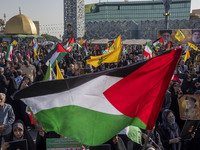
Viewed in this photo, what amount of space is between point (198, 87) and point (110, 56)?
103 inches

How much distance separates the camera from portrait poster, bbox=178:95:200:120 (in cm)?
417

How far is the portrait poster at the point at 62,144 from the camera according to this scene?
2871 mm

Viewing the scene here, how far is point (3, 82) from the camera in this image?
685 centimetres

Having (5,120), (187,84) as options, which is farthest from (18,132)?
(187,84)

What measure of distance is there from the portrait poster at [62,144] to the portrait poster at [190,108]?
79.5 inches

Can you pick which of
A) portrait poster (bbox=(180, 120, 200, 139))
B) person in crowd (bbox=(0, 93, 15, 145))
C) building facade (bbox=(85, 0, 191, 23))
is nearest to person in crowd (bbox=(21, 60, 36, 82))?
person in crowd (bbox=(0, 93, 15, 145))

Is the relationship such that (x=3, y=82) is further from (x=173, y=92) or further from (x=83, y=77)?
(x=83, y=77)

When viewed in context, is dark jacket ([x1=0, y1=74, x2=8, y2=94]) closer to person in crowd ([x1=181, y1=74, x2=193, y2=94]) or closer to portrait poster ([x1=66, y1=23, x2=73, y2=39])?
person in crowd ([x1=181, y1=74, x2=193, y2=94])

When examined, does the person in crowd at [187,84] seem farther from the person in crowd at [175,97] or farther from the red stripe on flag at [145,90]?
the red stripe on flag at [145,90]

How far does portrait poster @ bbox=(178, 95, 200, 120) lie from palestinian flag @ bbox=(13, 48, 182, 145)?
172cm

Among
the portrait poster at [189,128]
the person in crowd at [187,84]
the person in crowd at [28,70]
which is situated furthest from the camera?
the person in crowd at [28,70]

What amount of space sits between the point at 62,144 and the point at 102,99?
63 centimetres

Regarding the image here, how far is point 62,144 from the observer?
2.88 metres

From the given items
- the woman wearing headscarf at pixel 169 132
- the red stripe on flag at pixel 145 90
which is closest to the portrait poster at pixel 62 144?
the red stripe on flag at pixel 145 90
